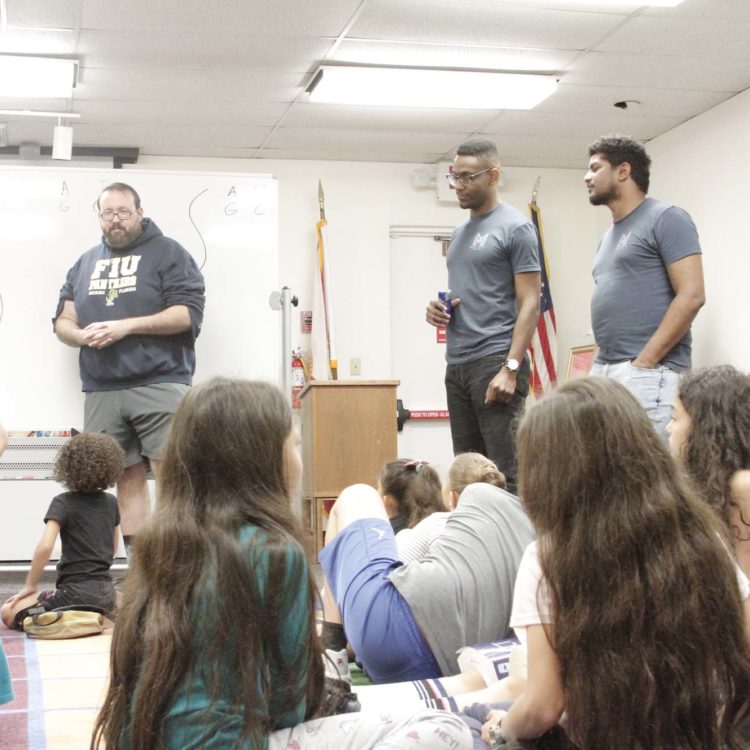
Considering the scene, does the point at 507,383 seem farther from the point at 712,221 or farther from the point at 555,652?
the point at 712,221

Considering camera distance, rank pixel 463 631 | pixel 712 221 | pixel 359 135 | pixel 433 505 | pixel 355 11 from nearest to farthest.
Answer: pixel 463 631 → pixel 433 505 → pixel 355 11 → pixel 712 221 → pixel 359 135

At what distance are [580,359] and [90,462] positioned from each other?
387cm

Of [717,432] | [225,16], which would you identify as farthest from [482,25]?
[717,432]

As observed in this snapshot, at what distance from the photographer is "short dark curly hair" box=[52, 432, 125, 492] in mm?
3553

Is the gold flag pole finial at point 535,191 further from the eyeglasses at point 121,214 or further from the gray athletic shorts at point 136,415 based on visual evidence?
the gray athletic shorts at point 136,415

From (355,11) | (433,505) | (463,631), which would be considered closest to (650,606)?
(463,631)

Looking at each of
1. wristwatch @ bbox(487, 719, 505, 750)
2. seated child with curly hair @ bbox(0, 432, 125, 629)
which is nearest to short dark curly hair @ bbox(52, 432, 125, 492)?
seated child with curly hair @ bbox(0, 432, 125, 629)

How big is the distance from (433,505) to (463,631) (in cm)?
110

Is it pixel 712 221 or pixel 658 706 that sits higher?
pixel 712 221

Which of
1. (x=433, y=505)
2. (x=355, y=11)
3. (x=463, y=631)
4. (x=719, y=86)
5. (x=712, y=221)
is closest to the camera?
(x=463, y=631)

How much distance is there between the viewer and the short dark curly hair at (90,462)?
3553mm

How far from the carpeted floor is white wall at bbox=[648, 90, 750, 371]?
12.0ft

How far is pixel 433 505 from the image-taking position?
9.87 ft

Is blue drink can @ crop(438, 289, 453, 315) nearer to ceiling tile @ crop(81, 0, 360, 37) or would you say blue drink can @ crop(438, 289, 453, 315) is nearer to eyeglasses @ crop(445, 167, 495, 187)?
eyeglasses @ crop(445, 167, 495, 187)
